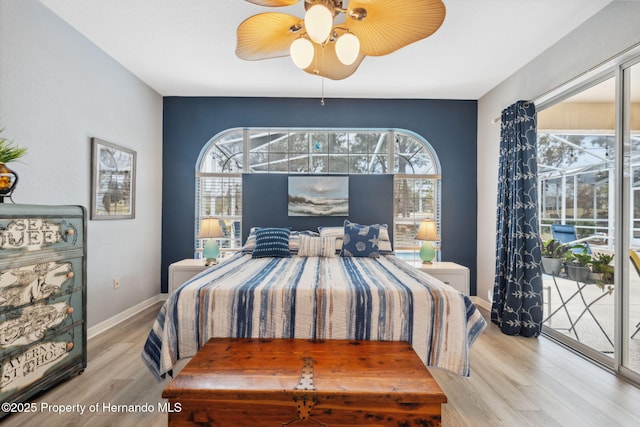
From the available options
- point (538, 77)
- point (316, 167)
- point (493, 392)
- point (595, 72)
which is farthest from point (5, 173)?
point (538, 77)

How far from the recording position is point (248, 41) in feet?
6.12

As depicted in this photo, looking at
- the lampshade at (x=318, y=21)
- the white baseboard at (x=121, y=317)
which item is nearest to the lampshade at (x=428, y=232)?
the lampshade at (x=318, y=21)

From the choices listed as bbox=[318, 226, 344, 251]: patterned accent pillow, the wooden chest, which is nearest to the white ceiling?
bbox=[318, 226, 344, 251]: patterned accent pillow

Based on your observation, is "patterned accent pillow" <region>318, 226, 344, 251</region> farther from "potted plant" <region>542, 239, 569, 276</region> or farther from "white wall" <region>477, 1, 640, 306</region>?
"potted plant" <region>542, 239, 569, 276</region>

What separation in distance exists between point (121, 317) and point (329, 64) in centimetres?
319

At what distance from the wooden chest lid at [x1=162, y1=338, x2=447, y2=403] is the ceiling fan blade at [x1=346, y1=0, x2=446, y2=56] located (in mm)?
1710

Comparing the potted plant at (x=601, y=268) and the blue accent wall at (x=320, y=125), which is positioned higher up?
the blue accent wall at (x=320, y=125)

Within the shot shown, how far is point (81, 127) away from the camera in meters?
2.73

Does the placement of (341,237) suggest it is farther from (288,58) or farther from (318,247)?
(288,58)

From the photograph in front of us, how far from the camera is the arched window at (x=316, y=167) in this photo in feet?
13.7

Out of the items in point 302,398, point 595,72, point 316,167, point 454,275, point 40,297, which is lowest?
point 302,398

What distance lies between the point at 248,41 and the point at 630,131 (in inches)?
105

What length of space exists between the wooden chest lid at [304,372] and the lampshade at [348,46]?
5.13 feet

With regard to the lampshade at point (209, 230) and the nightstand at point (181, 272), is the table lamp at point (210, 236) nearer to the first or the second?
the lampshade at point (209, 230)
